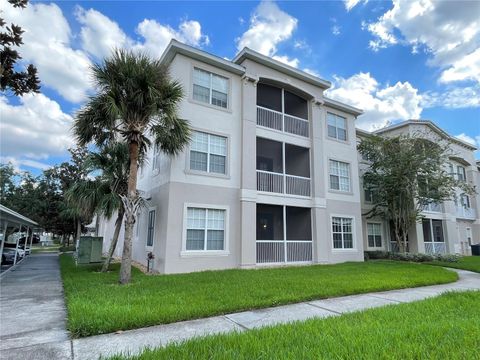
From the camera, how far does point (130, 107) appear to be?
998cm

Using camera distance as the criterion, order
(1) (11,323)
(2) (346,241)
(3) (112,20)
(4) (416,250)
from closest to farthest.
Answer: (1) (11,323)
(3) (112,20)
(2) (346,241)
(4) (416,250)

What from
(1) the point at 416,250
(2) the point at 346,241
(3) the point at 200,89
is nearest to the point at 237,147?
(3) the point at 200,89

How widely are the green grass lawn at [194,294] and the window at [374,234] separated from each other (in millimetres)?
9419

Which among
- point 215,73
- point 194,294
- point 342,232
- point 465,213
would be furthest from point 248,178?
point 465,213

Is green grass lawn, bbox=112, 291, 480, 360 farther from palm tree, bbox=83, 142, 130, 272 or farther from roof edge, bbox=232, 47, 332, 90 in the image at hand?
roof edge, bbox=232, 47, 332, 90

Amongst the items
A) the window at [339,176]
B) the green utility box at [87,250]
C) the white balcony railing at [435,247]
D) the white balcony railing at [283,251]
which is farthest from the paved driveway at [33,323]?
the white balcony railing at [435,247]

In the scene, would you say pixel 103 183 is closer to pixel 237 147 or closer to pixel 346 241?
pixel 237 147

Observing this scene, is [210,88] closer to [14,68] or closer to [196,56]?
[196,56]

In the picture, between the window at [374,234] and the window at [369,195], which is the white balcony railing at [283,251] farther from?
the window at [369,195]

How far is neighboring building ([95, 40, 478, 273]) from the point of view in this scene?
12.3 metres

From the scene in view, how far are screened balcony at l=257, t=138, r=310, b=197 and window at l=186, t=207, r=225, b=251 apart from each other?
2.82 metres

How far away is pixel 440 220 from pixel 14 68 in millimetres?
28869

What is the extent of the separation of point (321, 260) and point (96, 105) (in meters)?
12.7

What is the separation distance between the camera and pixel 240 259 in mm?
12891
